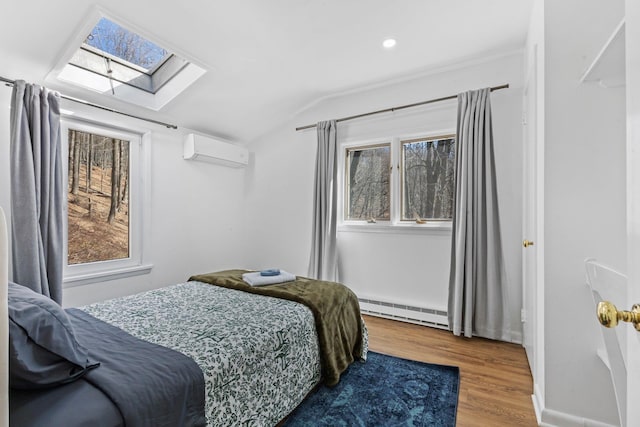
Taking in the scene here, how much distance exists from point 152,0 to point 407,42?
76.6 inches

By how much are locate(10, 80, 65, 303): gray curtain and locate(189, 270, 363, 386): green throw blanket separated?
3.73 ft

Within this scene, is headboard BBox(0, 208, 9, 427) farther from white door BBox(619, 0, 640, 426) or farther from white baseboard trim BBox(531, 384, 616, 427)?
white baseboard trim BBox(531, 384, 616, 427)

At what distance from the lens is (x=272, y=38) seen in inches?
101

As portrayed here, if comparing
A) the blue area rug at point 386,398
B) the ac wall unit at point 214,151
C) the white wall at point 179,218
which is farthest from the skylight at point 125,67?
the blue area rug at point 386,398

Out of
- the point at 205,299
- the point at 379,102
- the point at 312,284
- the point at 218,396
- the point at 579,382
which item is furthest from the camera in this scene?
the point at 379,102

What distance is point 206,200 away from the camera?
381 cm

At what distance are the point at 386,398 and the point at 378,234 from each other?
1.82 metres

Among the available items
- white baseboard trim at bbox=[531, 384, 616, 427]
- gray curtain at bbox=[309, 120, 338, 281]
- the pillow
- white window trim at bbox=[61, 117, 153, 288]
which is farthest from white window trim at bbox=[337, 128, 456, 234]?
the pillow

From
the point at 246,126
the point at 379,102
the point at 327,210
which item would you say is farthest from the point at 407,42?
the point at 246,126

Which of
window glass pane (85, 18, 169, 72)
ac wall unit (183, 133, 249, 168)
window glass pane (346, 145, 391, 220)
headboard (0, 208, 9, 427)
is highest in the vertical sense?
window glass pane (85, 18, 169, 72)

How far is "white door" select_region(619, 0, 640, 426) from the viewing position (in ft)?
1.85

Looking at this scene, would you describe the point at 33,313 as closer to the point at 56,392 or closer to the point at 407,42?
the point at 56,392

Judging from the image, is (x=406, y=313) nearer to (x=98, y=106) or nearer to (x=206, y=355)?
(x=206, y=355)

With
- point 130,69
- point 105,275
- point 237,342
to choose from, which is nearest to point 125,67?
point 130,69
